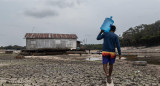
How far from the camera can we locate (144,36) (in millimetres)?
79562

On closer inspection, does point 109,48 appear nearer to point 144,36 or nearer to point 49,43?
point 49,43

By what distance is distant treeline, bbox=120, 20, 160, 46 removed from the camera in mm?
69838

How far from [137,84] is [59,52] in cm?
3216

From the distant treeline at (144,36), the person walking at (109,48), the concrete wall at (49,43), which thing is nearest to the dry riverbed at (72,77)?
the person walking at (109,48)

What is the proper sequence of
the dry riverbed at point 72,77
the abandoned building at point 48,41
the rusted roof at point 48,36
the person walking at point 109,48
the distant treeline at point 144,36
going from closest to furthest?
the person walking at point 109,48
the dry riverbed at point 72,77
the abandoned building at point 48,41
the rusted roof at point 48,36
the distant treeline at point 144,36

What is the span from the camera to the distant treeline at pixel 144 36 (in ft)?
229

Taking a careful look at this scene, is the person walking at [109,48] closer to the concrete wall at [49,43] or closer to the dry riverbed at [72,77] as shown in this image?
the dry riverbed at [72,77]

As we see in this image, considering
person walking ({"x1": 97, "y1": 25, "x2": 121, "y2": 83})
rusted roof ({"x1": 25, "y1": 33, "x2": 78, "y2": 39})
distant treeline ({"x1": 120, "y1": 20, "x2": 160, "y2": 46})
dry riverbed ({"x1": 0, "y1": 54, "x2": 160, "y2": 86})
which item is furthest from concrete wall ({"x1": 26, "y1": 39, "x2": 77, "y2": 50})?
distant treeline ({"x1": 120, "y1": 20, "x2": 160, "y2": 46})

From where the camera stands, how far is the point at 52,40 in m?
36.8

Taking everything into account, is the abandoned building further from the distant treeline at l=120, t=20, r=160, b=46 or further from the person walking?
the distant treeline at l=120, t=20, r=160, b=46

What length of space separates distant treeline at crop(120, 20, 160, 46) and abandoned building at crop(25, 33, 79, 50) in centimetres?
4709

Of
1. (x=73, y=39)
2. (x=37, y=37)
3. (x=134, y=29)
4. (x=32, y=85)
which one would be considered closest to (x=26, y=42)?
(x=37, y=37)

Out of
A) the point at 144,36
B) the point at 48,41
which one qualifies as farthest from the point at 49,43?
the point at 144,36

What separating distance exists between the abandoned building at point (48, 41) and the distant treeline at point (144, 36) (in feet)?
154
